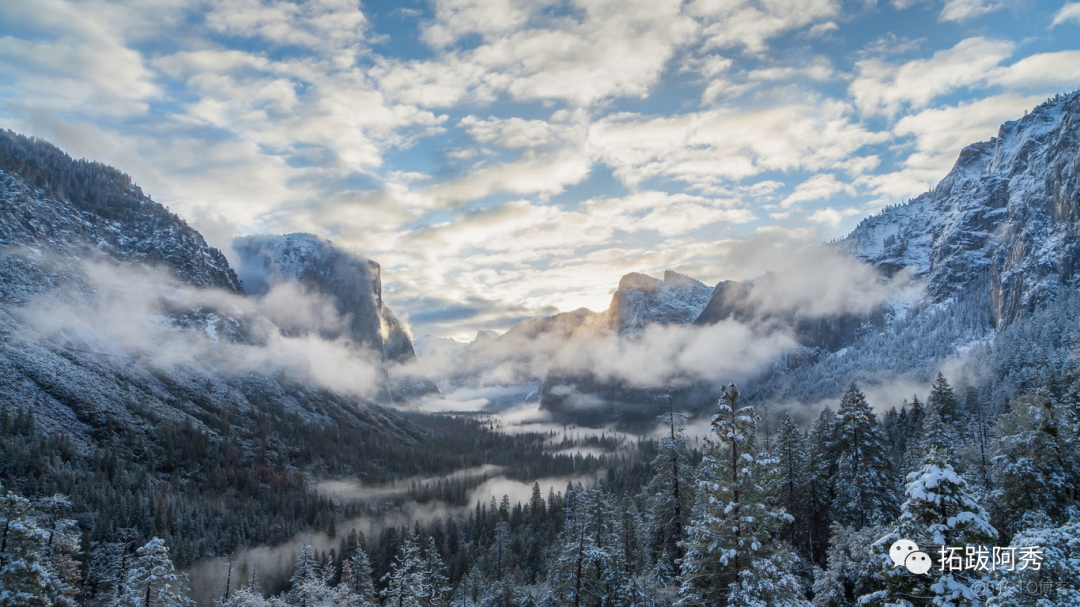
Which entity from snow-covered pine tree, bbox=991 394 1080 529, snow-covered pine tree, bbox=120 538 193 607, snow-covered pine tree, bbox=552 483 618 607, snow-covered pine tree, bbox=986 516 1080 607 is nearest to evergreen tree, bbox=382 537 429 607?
snow-covered pine tree, bbox=552 483 618 607

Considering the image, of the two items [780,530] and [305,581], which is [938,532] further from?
[305,581]

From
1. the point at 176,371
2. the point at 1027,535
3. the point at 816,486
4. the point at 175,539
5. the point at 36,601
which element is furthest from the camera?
→ the point at 176,371

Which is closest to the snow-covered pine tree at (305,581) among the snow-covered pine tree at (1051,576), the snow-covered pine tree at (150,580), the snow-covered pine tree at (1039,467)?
the snow-covered pine tree at (150,580)

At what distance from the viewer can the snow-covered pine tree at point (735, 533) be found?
21609 millimetres

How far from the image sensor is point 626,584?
119ft

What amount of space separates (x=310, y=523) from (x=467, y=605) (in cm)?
8652

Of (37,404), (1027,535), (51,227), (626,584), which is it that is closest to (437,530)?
(626,584)

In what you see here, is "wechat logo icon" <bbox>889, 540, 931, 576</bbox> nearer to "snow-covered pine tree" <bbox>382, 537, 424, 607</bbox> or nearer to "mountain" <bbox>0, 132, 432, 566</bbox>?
"snow-covered pine tree" <bbox>382, 537, 424, 607</bbox>

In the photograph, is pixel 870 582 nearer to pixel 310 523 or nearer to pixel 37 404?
pixel 310 523

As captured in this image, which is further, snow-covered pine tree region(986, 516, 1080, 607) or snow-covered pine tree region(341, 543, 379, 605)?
snow-covered pine tree region(341, 543, 379, 605)

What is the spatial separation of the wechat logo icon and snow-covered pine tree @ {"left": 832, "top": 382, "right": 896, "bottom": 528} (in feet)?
95.7

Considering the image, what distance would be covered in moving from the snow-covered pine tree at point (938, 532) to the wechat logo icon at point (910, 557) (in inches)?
7.3

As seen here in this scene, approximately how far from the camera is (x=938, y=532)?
51.3 ft

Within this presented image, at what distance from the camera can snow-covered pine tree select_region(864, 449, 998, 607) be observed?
15.2 meters
